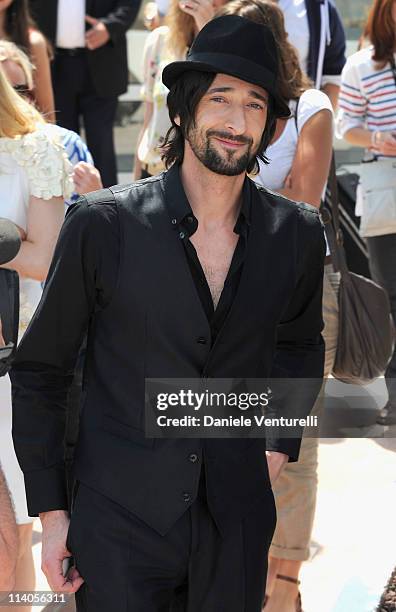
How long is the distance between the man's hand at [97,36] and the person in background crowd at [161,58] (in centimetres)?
162

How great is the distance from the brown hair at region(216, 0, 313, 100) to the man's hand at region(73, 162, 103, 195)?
734mm

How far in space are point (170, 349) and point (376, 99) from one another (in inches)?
120

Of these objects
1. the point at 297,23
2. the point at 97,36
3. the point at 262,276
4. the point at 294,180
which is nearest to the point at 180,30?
the point at 297,23

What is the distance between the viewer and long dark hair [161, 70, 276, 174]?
254cm

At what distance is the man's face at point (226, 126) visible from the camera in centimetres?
250

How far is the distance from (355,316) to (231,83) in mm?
1679

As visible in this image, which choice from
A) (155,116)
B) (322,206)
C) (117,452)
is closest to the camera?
(117,452)

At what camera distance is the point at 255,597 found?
8.43ft

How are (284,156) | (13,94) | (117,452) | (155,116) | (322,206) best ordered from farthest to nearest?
(155,116), (322,206), (284,156), (13,94), (117,452)

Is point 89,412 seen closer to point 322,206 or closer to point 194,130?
point 194,130

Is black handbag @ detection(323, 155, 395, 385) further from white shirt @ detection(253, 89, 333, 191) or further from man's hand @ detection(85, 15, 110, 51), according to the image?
man's hand @ detection(85, 15, 110, 51)

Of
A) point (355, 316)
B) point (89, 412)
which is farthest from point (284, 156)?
point (89, 412)

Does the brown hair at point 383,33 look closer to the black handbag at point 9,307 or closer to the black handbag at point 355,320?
the black handbag at point 355,320

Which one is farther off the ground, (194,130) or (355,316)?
(194,130)
